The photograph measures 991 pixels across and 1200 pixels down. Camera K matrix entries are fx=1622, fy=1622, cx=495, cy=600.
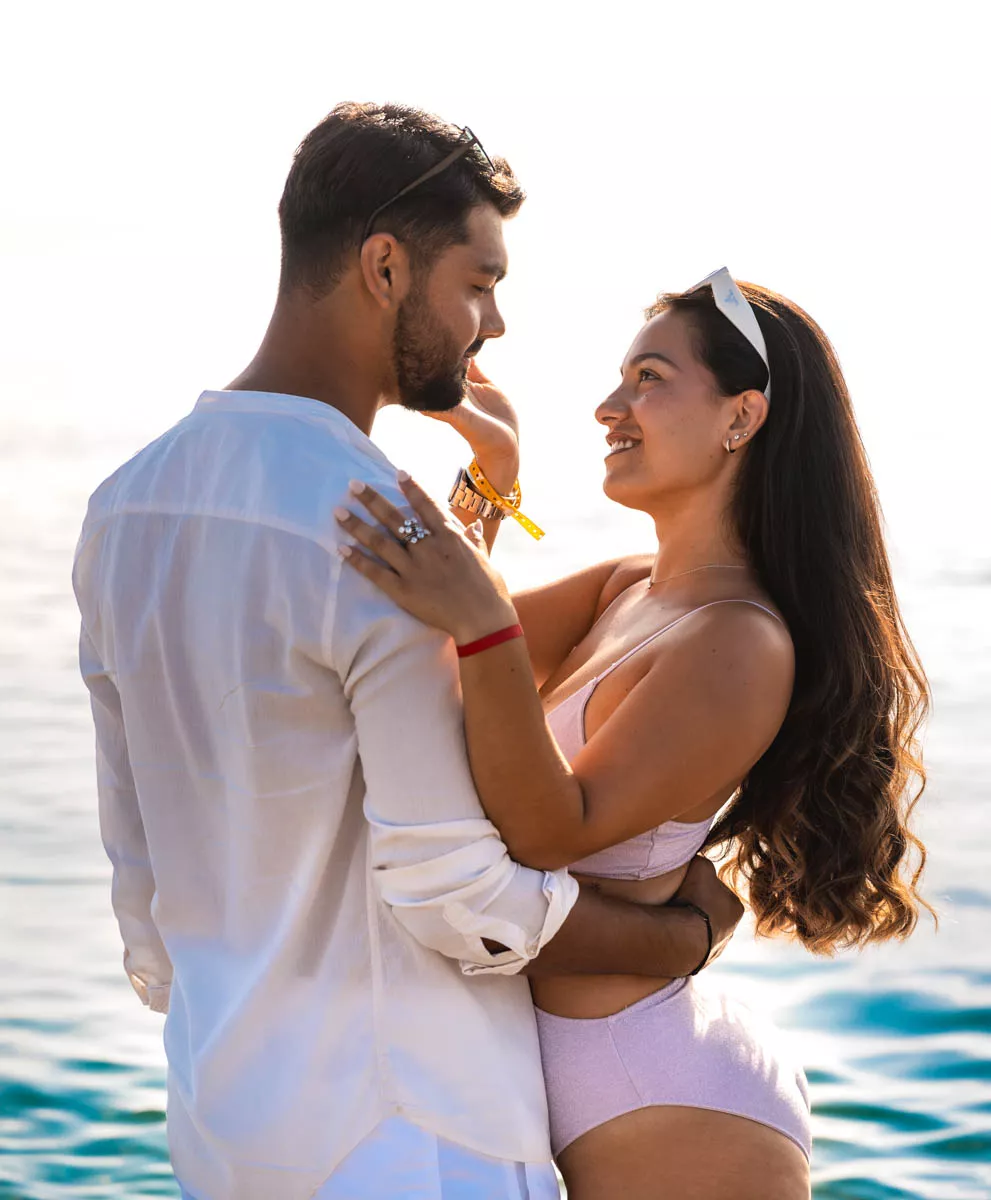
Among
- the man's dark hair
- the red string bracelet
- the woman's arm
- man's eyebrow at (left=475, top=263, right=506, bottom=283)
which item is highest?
the man's dark hair

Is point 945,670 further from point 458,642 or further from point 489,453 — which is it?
point 458,642

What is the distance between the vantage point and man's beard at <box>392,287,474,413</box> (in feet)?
6.56

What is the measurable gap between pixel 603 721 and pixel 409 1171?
75 cm

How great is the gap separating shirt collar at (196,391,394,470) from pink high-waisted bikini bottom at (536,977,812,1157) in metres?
0.89

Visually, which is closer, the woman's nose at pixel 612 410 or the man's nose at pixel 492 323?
the man's nose at pixel 492 323

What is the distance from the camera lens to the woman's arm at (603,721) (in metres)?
1.85

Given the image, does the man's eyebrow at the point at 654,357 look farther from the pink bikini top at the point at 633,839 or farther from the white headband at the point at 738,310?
the pink bikini top at the point at 633,839

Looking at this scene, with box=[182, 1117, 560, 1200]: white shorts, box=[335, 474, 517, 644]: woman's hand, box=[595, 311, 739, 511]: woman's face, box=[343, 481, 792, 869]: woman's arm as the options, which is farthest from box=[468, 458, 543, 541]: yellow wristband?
box=[182, 1117, 560, 1200]: white shorts

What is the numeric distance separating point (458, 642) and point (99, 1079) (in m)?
3.97

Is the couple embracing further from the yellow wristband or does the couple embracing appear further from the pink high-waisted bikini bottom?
the yellow wristband

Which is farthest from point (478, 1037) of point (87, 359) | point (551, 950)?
point (87, 359)

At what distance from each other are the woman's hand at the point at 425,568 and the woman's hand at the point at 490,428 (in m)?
0.79

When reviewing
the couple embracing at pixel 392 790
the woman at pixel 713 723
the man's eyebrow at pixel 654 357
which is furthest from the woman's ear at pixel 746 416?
the couple embracing at pixel 392 790

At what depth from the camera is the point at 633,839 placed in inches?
92.8
